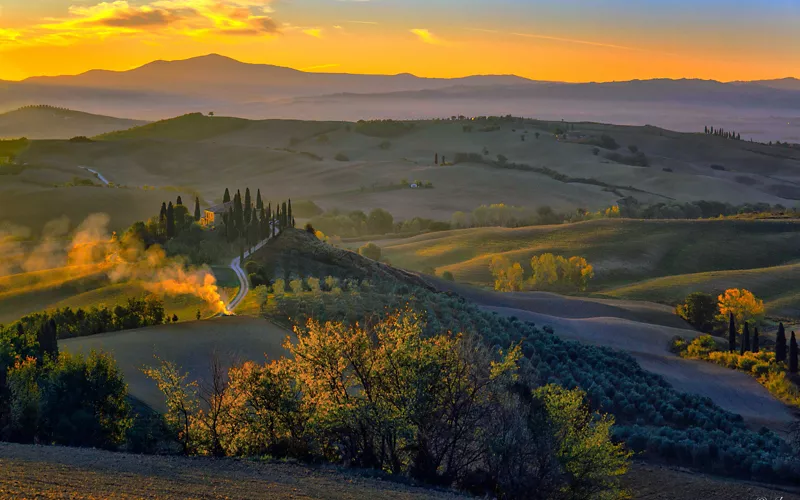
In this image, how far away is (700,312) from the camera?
7175 cm

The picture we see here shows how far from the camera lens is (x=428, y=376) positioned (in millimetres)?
25016

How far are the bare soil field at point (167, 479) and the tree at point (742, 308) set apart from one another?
171ft

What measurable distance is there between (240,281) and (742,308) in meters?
41.3

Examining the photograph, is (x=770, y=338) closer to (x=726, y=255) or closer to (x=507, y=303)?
(x=507, y=303)

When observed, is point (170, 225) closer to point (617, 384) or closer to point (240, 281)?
point (240, 281)

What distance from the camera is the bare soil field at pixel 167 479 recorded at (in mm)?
18984

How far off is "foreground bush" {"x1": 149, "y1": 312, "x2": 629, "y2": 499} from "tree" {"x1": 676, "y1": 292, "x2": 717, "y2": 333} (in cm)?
4850

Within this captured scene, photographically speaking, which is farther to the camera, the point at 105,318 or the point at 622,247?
the point at 622,247

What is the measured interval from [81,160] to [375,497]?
624ft

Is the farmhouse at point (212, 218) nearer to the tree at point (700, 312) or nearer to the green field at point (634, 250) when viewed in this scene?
the green field at point (634, 250)

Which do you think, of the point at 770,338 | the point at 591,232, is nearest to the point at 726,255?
the point at 591,232

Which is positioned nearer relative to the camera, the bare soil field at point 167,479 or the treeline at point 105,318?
the bare soil field at point 167,479

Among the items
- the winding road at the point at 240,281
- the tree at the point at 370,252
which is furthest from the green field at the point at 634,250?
the winding road at the point at 240,281

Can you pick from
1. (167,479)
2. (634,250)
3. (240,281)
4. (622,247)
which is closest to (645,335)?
(240,281)
